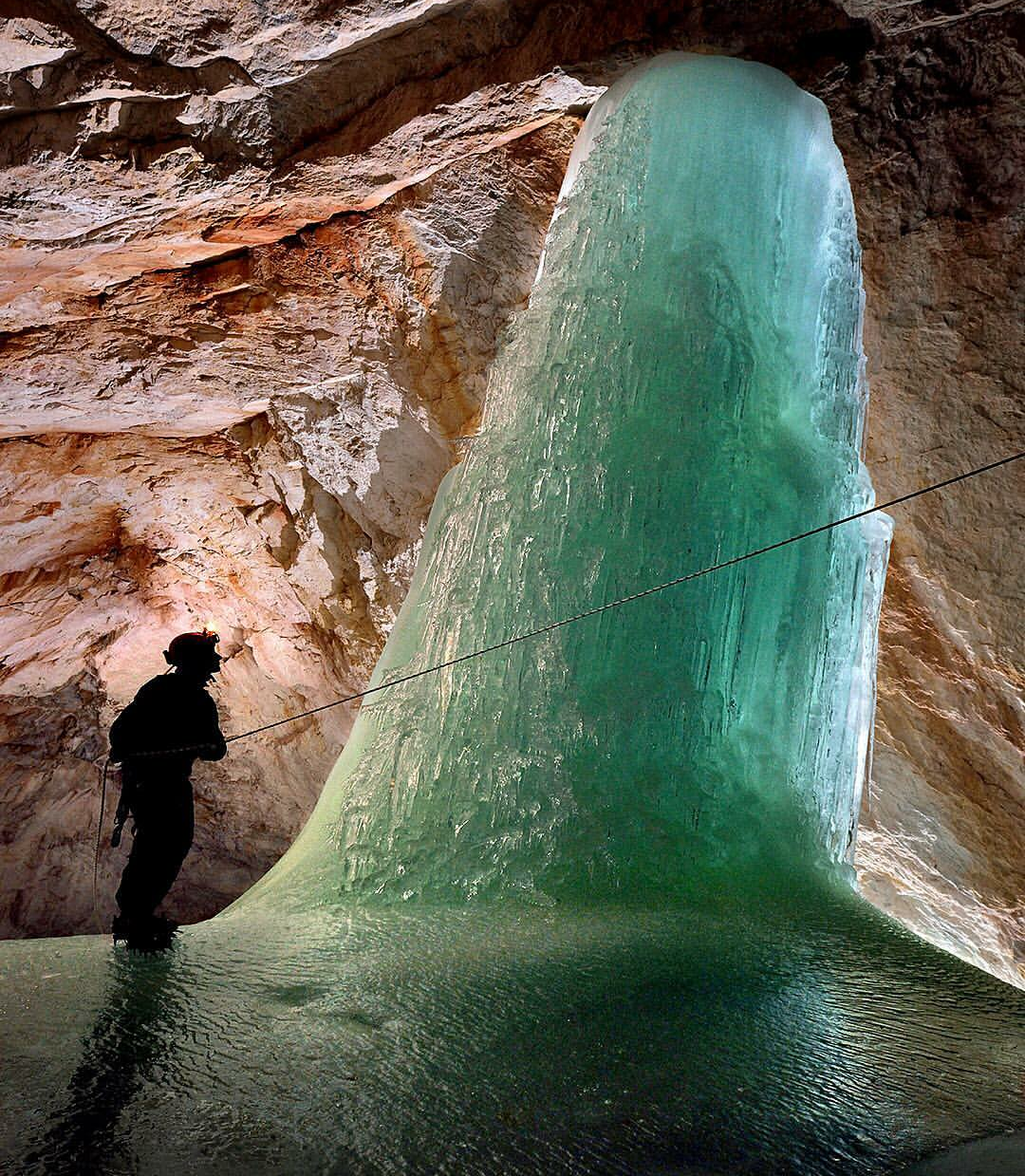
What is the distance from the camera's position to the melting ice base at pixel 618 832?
1.15 meters

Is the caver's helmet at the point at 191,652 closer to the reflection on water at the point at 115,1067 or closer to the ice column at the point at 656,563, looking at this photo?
the ice column at the point at 656,563

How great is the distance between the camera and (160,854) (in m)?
2.27

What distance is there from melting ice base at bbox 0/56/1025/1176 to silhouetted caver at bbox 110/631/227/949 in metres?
0.19

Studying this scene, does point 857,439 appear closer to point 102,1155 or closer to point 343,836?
point 343,836

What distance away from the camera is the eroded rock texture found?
9.62 ft

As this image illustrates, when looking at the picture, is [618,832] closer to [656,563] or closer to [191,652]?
[656,563]

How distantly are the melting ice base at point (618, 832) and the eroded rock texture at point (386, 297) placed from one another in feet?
1.07

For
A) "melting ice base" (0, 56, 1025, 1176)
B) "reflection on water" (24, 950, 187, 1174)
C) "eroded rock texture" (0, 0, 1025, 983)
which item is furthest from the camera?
"eroded rock texture" (0, 0, 1025, 983)

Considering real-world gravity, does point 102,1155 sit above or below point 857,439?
below

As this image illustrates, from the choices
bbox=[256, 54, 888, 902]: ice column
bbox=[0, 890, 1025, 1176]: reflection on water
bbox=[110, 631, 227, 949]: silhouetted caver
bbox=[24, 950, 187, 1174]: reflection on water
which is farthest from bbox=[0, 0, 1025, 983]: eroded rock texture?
bbox=[24, 950, 187, 1174]: reflection on water

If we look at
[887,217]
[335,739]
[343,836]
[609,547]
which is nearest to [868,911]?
[609,547]

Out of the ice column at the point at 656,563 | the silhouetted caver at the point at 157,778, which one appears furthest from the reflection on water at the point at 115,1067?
the ice column at the point at 656,563

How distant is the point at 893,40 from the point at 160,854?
3434 millimetres

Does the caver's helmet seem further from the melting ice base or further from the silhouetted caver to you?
the melting ice base
